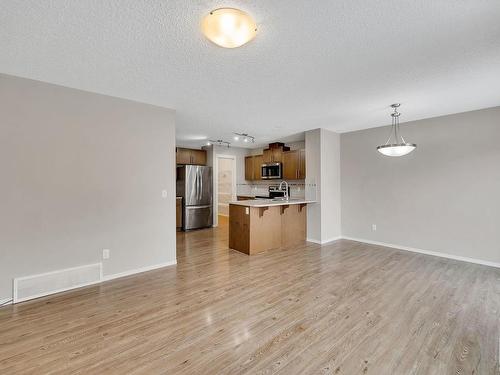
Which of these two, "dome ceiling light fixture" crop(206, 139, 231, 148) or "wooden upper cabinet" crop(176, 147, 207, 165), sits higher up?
"dome ceiling light fixture" crop(206, 139, 231, 148)

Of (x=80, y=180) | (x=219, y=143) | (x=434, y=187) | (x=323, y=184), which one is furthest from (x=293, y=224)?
(x=80, y=180)

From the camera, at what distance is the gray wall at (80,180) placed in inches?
103

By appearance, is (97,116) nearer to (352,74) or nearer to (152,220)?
(152,220)

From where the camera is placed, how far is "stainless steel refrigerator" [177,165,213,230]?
6520mm

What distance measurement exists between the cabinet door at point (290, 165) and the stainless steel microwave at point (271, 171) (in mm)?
170

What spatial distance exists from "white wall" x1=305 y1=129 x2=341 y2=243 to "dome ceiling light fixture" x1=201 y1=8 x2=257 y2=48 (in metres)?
3.63

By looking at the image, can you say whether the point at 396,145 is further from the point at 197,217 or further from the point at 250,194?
the point at 250,194

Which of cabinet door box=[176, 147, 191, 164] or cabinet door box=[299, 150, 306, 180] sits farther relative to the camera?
cabinet door box=[176, 147, 191, 164]

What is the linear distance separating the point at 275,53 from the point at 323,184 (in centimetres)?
344

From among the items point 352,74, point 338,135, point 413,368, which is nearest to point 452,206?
point 338,135

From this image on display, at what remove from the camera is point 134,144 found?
3.40 meters

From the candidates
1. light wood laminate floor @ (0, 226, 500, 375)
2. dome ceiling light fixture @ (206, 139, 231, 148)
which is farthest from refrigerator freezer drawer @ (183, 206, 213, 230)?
light wood laminate floor @ (0, 226, 500, 375)

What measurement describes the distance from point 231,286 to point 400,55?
305 centimetres

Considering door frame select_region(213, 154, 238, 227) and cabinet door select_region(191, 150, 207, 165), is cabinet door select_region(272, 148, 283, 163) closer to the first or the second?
door frame select_region(213, 154, 238, 227)
